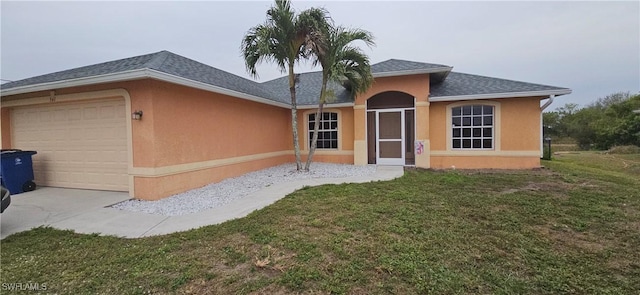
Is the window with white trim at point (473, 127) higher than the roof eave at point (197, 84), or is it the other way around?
the roof eave at point (197, 84)

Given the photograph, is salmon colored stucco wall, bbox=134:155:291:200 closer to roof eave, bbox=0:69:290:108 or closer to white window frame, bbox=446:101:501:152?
roof eave, bbox=0:69:290:108

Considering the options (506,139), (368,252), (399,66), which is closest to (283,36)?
(399,66)

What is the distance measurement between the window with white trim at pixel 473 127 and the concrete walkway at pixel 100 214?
7439mm

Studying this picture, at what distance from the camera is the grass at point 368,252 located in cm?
293

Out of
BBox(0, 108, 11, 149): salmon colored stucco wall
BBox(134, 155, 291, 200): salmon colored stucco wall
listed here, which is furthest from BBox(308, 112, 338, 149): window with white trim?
BBox(0, 108, 11, 149): salmon colored stucco wall

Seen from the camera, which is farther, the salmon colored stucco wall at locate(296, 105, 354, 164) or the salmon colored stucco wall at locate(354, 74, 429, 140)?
the salmon colored stucco wall at locate(296, 105, 354, 164)

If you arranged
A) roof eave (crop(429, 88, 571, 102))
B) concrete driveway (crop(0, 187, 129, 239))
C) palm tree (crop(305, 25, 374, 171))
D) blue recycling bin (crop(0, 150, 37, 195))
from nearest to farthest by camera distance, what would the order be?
1. concrete driveway (crop(0, 187, 129, 239))
2. blue recycling bin (crop(0, 150, 37, 195))
3. palm tree (crop(305, 25, 374, 171))
4. roof eave (crop(429, 88, 571, 102))

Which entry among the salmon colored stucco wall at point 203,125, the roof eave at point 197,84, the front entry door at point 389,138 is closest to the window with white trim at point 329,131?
the front entry door at point 389,138

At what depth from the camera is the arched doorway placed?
468 inches

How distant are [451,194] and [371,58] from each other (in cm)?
550

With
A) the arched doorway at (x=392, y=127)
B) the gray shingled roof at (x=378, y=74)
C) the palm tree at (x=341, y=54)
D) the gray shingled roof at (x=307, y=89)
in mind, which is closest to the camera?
the gray shingled roof at (x=378, y=74)
